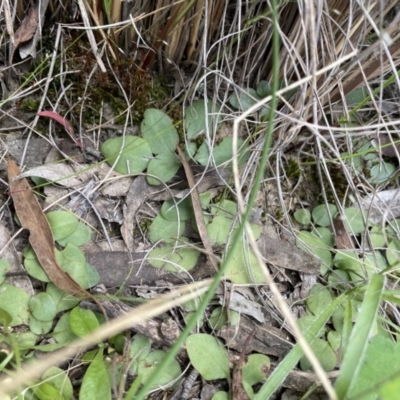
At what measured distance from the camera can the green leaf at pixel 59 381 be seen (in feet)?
2.65

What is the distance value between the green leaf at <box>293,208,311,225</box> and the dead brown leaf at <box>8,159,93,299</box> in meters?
0.52

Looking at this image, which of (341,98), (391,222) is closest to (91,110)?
(341,98)

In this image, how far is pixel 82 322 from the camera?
828mm

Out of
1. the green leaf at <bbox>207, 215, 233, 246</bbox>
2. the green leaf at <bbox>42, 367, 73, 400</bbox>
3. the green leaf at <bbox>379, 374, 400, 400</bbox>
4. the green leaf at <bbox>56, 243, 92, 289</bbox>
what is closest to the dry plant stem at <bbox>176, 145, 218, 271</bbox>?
the green leaf at <bbox>207, 215, 233, 246</bbox>

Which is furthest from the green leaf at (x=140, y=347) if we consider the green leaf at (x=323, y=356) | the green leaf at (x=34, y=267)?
the green leaf at (x=323, y=356)

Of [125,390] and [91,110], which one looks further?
[91,110]

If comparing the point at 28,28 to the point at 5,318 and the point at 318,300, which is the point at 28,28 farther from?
the point at 318,300

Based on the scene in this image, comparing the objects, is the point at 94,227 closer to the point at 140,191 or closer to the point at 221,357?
the point at 140,191

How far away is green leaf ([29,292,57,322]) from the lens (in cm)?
85

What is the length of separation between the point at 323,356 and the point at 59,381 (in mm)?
531

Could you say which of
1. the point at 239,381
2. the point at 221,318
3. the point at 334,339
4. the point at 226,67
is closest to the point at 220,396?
the point at 239,381

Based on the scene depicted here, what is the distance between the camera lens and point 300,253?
999 mm

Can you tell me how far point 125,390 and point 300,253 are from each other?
0.48m

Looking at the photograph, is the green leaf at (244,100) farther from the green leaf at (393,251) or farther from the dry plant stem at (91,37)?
the green leaf at (393,251)
